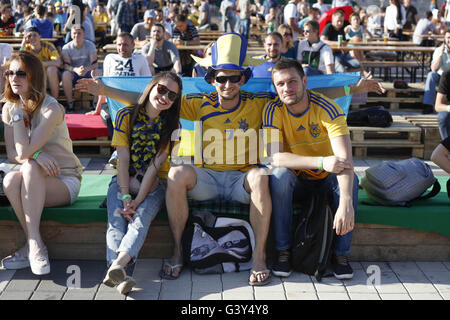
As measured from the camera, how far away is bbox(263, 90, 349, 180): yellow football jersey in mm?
3893

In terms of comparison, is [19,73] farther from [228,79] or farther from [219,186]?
[219,186]

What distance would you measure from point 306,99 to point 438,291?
143 cm

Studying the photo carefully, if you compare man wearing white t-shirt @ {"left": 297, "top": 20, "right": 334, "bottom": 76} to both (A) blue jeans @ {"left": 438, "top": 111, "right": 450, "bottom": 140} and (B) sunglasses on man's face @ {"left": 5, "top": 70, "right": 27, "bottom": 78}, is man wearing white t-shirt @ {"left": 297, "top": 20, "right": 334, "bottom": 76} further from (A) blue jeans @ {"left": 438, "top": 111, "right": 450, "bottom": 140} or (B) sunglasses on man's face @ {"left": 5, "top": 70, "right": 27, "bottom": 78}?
(B) sunglasses on man's face @ {"left": 5, "top": 70, "right": 27, "bottom": 78}

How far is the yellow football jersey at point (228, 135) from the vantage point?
161 inches

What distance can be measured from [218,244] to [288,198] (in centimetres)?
55

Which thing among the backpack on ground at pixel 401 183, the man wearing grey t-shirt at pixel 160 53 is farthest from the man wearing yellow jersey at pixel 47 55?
the backpack on ground at pixel 401 183

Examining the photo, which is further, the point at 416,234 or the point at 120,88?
the point at 120,88

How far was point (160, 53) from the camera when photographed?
8750 millimetres

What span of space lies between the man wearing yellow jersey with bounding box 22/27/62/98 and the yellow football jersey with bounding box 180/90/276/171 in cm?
503

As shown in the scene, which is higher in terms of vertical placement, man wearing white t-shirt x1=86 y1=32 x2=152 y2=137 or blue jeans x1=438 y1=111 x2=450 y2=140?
man wearing white t-shirt x1=86 y1=32 x2=152 y2=137

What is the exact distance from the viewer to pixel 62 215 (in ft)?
13.3

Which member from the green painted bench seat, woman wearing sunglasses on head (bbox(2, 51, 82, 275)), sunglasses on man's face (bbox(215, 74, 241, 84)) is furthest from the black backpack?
woman wearing sunglasses on head (bbox(2, 51, 82, 275))

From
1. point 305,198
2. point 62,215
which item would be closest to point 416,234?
point 305,198
